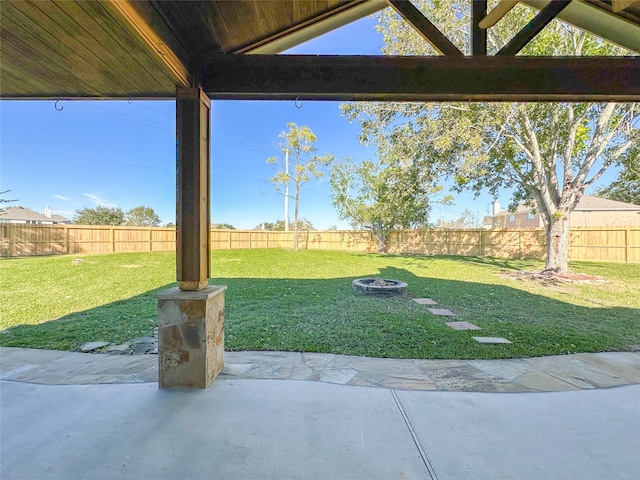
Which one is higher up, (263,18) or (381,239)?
(263,18)

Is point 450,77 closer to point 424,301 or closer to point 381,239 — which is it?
point 424,301

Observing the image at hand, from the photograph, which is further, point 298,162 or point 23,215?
point 23,215

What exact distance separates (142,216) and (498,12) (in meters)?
31.0

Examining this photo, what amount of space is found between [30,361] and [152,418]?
1.83 meters

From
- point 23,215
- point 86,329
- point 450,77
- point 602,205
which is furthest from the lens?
point 23,215

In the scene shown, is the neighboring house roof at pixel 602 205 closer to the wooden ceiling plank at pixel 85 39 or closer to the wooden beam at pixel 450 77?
the wooden beam at pixel 450 77

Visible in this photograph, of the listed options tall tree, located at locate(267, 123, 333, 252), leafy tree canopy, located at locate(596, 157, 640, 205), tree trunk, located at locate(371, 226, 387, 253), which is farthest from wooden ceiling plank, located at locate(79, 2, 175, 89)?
tree trunk, located at locate(371, 226, 387, 253)

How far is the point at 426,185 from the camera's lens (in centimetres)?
847

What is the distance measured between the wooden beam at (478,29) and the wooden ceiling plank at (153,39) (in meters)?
2.07

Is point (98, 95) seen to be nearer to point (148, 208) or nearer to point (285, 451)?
point (285, 451)

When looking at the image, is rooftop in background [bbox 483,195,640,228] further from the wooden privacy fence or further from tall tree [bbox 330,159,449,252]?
tall tree [bbox 330,159,449,252]

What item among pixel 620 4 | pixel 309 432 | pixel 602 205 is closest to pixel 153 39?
pixel 309 432

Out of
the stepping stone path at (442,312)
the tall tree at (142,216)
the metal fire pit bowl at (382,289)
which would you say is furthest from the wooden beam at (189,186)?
the tall tree at (142,216)

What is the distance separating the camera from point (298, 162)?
16.9 metres
